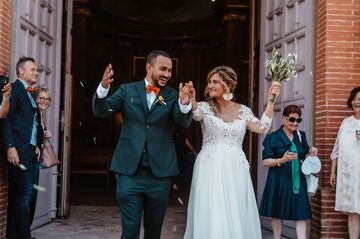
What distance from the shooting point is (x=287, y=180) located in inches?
235

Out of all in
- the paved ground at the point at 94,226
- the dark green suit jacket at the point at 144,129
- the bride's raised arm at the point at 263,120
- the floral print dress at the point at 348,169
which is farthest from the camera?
the paved ground at the point at 94,226

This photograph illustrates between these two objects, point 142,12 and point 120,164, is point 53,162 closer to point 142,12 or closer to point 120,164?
point 120,164

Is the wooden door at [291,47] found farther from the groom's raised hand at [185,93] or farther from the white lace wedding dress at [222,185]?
the groom's raised hand at [185,93]

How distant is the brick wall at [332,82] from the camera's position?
638 centimetres

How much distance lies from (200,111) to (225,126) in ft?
0.84

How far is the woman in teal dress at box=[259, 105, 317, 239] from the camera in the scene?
5887 mm

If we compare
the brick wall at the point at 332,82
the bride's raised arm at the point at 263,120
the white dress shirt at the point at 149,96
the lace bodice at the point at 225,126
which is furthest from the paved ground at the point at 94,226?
the white dress shirt at the point at 149,96

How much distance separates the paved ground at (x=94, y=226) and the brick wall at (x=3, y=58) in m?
0.93

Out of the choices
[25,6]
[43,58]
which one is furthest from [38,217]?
[25,6]

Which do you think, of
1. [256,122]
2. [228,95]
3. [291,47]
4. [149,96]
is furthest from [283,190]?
[149,96]

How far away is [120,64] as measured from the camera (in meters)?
19.9

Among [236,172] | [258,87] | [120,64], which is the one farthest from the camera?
[120,64]

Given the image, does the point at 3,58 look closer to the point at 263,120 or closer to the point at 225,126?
the point at 225,126

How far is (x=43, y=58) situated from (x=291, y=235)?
158 inches
